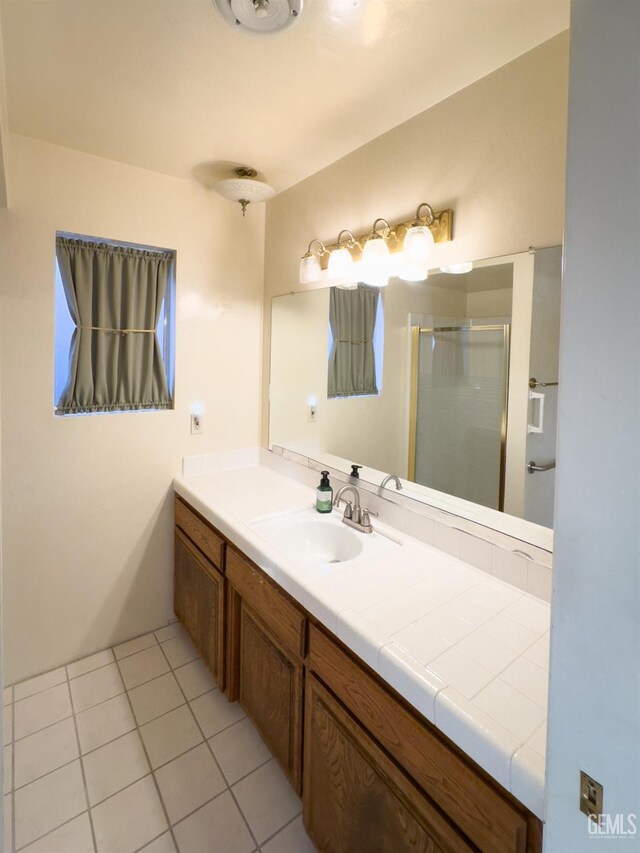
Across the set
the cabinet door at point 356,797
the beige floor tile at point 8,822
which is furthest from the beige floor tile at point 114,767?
the cabinet door at point 356,797

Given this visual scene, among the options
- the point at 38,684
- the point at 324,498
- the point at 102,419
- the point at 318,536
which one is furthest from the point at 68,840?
the point at 102,419

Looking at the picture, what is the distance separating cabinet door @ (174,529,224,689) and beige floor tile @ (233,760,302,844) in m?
0.38

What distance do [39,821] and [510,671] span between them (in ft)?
5.31

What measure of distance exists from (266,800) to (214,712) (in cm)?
46

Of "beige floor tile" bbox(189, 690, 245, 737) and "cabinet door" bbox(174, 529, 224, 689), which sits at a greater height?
"cabinet door" bbox(174, 529, 224, 689)

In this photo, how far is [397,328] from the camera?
177 cm

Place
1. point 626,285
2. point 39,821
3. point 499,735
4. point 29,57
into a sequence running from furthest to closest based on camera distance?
1. point 39,821
2. point 29,57
3. point 499,735
4. point 626,285

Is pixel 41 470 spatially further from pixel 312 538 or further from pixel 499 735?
pixel 499 735

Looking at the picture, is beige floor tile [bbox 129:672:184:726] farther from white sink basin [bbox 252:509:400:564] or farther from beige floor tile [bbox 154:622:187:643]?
white sink basin [bbox 252:509:400:564]

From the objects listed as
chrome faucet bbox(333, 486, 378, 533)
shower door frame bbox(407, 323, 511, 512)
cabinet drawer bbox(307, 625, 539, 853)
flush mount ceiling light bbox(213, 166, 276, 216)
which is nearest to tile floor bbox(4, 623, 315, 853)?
cabinet drawer bbox(307, 625, 539, 853)

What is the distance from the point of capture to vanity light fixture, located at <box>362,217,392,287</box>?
167 centimetres

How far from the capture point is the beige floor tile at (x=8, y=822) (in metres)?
1.34

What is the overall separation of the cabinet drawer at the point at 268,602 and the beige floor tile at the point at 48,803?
2.83 feet

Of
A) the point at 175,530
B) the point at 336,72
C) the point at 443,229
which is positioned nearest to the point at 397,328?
the point at 443,229
